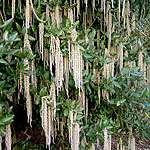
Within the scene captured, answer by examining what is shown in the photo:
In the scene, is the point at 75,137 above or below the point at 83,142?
above

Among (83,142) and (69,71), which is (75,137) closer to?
(83,142)

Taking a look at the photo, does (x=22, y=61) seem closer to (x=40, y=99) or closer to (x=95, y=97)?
(x=40, y=99)

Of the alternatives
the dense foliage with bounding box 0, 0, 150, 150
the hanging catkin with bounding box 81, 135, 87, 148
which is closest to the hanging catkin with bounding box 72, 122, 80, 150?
the dense foliage with bounding box 0, 0, 150, 150

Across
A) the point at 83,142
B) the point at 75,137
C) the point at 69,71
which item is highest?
the point at 69,71

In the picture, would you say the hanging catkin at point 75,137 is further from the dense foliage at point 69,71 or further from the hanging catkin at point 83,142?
the hanging catkin at point 83,142

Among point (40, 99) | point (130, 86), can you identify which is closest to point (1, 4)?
point (40, 99)

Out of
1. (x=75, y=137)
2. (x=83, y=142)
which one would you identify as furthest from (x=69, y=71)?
(x=83, y=142)

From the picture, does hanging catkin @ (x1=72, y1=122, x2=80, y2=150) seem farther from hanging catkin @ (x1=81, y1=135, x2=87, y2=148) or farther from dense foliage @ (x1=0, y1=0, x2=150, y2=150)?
hanging catkin @ (x1=81, y1=135, x2=87, y2=148)

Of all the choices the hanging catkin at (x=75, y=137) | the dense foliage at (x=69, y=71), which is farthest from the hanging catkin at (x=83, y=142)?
the hanging catkin at (x=75, y=137)

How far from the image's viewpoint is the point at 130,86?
1.84m

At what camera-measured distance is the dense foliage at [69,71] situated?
1.17 m

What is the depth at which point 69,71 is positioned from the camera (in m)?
1.61

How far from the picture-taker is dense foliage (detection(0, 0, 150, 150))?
1169mm

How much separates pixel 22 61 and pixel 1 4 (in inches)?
18.1
